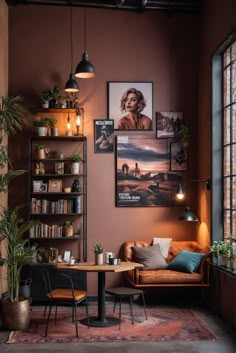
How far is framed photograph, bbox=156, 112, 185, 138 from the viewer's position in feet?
28.6

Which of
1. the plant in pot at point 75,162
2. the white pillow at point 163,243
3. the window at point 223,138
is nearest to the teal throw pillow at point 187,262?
the white pillow at point 163,243

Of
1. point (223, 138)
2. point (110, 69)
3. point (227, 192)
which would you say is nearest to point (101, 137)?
point (110, 69)

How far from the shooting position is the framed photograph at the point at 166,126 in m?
8.72

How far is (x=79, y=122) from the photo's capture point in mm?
8508

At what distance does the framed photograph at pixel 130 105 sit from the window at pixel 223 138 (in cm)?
128

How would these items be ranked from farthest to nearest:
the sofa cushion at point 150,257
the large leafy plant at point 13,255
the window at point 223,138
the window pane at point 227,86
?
the sofa cushion at point 150,257, the window pane at point 227,86, the window at point 223,138, the large leafy plant at point 13,255

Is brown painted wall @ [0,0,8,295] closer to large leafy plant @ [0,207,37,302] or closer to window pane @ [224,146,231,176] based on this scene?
large leafy plant @ [0,207,37,302]

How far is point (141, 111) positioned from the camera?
8719 millimetres

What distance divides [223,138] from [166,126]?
1.26 metres

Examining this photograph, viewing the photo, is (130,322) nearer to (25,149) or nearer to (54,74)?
(25,149)

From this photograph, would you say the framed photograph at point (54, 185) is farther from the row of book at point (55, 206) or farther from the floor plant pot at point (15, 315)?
the floor plant pot at point (15, 315)

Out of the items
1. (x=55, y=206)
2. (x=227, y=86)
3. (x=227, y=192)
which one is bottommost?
(x=55, y=206)

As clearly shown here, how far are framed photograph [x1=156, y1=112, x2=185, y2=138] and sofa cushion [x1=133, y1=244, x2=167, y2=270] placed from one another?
1.85 m

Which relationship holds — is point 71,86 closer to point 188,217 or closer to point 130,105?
point 130,105
